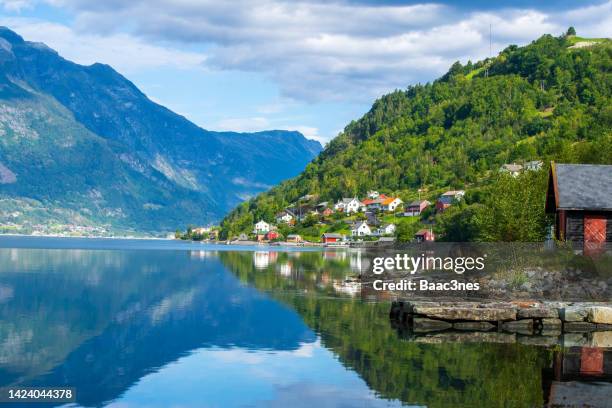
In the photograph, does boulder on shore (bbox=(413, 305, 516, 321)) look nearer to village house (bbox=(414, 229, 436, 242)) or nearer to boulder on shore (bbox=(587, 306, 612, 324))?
boulder on shore (bbox=(587, 306, 612, 324))

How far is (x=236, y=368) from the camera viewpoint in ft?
120

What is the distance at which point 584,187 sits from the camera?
63531 millimetres

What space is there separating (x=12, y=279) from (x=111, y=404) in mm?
66152

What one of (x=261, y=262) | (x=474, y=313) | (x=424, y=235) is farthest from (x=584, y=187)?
(x=424, y=235)

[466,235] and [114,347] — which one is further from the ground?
[466,235]

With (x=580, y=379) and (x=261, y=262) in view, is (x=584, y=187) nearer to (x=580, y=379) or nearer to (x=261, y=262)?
(x=580, y=379)

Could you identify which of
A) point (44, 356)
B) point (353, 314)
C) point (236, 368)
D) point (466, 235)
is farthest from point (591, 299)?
point (466, 235)

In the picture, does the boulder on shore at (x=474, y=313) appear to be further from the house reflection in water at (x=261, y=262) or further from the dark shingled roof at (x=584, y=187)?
the house reflection in water at (x=261, y=262)

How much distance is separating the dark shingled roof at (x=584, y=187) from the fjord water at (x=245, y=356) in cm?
Result: 1789

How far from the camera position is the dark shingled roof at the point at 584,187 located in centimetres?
6197

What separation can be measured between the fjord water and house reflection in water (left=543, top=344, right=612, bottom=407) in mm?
713

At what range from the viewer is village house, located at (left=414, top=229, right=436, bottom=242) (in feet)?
572

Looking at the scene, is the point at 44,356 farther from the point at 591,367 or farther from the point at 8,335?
the point at 591,367

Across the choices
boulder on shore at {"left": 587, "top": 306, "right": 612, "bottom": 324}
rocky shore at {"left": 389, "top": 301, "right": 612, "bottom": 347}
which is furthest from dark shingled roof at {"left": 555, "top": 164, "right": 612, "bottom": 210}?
boulder on shore at {"left": 587, "top": 306, "right": 612, "bottom": 324}
